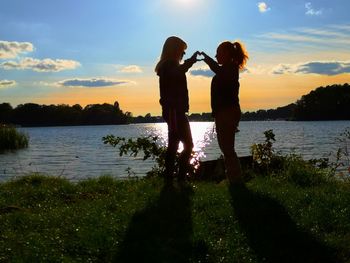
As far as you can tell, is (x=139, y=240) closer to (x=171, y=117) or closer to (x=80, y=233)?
(x=80, y=233)

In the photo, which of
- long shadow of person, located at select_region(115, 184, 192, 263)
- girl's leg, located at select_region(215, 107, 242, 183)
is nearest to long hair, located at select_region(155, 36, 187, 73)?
girl's leg, located at select_region(215, 107, 242, 183)

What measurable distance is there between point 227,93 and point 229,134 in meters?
0.69

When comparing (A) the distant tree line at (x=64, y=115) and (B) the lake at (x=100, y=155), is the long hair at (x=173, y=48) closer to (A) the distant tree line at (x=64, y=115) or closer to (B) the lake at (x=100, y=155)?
(B) the lake at (x=100, y=155)

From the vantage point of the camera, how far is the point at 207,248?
5367mm

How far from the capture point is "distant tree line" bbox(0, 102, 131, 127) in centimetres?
14025

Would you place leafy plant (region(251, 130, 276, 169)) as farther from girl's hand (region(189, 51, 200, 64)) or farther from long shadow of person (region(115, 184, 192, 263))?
long shadow of person (region(115, 184, 192, 263))

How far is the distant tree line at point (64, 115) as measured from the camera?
5522 inches

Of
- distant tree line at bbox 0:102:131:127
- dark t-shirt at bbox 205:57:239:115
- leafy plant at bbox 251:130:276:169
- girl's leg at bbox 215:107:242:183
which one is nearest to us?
dark t-shirt at bbox 205:57:239:115

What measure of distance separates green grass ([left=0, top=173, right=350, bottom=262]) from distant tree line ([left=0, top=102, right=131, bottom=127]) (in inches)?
5041

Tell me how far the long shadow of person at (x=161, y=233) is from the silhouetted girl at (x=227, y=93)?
1.37 metres

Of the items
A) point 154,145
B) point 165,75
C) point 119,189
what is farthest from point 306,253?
point 154,145

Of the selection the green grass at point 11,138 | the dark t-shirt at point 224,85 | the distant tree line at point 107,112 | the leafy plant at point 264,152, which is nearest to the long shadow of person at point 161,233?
the dark t-shirt at point 224,85

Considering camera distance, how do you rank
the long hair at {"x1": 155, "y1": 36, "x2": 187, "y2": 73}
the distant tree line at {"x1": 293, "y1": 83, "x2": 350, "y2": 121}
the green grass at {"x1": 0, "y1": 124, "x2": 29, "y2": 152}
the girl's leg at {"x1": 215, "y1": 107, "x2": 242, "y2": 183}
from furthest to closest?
the distant tree line at {"x1": 293, "y1": 83, "x2": 350, "y2": 121}
the green grass at {"x1": 0, "y1": 124, "x2": 29, "y2": 152}
the girl's leg at {"x1": 215, "y1": 107, "x2": 242, "y2": 183}
the long hair at {"x1": 155, "y1": 36, "x2": 187, "y2": 73}

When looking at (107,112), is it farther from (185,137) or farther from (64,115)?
(185,137)
